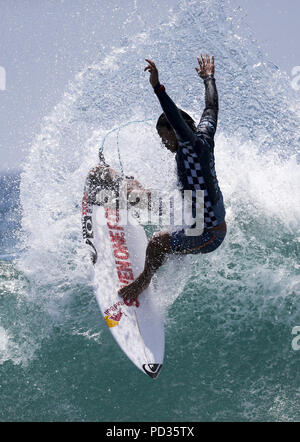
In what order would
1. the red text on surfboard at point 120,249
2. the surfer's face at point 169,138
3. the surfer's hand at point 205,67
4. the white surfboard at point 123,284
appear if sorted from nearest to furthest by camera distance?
1. the surfer's face at point 169,138
2. the surfer's hand at point 205,67
3. the white surfboard at point 123,284
4. the red text on surfboard at point 120,249

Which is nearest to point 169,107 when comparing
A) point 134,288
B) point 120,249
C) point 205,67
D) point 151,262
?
point 205,67

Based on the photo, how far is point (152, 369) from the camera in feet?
17.2

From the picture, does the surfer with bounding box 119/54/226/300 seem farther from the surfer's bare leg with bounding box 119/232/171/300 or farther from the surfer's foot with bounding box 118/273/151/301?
the surfer's foot with bounding box 118/273/151/301

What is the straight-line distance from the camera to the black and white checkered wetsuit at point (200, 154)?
4160mm

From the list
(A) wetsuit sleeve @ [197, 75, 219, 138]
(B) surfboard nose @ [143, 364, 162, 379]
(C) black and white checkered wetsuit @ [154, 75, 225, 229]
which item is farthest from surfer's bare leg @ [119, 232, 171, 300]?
(A) wetsuit sleeve @ [197, 75, 219, 138]

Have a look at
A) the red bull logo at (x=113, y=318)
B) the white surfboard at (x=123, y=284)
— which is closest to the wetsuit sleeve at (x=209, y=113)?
the white surfboard at (x=123, y=284)

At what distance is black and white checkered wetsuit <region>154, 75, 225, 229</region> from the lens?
416 centimetres

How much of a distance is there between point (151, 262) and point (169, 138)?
1.60 m

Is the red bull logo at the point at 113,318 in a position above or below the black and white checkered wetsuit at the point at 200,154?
below

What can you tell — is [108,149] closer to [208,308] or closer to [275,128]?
[208,308]

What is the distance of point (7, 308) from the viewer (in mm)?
6680

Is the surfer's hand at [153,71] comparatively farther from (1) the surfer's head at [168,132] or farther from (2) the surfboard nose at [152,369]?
(2) the surfboard nose at [152,369]
